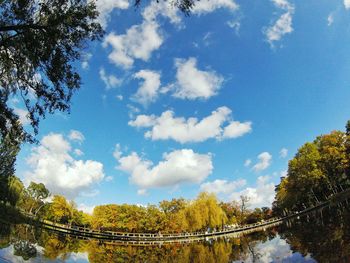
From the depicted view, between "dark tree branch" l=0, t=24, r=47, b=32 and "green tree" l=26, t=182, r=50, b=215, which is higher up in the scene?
"green tree" l=26, t=182, r=50, b=215

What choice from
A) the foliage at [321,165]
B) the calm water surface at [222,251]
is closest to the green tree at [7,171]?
the calm water surface at [222,251]

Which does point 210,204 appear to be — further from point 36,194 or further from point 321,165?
point 36,194

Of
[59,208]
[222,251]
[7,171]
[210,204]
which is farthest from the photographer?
[59,208]

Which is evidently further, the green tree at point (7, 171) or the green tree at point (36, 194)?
the green tree at point (36, 194)

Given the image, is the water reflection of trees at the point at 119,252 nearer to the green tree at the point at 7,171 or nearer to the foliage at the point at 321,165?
the green tree at the point at 7,171

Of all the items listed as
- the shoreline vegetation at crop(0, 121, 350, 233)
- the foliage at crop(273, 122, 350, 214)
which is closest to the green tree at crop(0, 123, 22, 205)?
the shoreline vegetation at crop(0, 121, 350, 233)

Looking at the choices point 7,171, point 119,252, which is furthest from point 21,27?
point 7,171

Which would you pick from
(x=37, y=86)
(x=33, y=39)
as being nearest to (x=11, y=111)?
(x=37, y=86)

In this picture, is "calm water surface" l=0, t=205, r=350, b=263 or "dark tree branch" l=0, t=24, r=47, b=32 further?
"calm water surface" l=0, t=205, r=350, b=263

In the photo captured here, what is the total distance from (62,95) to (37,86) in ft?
3.41

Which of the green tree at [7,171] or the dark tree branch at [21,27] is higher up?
the green tree at [7,171]

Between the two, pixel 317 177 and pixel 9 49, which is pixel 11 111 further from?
pixel 317 177

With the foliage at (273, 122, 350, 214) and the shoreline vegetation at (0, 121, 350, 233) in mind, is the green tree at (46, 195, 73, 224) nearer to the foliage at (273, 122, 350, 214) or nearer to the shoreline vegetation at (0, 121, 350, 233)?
the shoreline vegetation at (0, 121, 350, 233)

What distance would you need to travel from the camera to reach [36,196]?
101 m
